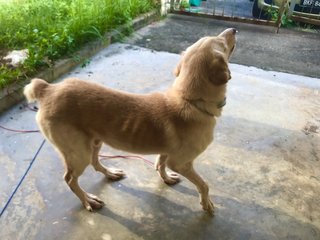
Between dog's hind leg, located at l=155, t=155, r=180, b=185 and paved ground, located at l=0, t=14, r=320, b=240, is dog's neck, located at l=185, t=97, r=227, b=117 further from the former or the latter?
paved ground, located at l=0, t=14, r=320, b=240

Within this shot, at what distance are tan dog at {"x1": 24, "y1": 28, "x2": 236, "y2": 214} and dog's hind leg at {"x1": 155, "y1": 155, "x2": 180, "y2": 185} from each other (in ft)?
1.14

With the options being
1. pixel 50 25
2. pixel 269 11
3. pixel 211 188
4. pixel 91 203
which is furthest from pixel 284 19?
pixel 91 203

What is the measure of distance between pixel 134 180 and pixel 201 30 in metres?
4.20

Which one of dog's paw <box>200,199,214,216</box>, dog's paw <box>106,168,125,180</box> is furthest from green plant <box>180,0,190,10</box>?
dog's paw <box>200,199,214,216</box>

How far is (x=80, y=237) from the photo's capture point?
7.45ft

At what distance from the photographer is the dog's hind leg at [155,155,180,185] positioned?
2648 mm

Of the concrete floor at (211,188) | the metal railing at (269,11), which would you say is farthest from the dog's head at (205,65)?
the metal railing at (269,11)

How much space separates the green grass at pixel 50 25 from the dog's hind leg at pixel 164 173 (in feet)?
7.13

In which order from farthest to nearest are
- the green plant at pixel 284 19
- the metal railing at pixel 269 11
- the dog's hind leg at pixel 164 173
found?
the green plant at pixel 284 19 → the metal railing at pixel 269 11 → the dog's hind leg at pixel 164 173

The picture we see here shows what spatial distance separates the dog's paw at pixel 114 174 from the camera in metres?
2.76

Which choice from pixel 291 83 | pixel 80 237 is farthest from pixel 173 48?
pixel 80 237

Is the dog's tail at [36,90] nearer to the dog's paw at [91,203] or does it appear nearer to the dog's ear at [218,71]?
the dog's paw at [91,203]

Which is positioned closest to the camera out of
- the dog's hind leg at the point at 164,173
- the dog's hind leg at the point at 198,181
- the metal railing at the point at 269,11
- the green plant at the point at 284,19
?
the dog's hind leg at the point at 198,181

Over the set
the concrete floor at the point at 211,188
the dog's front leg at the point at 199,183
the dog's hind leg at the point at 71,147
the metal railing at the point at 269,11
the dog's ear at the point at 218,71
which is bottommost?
the concrete floor at the point at 211,188
